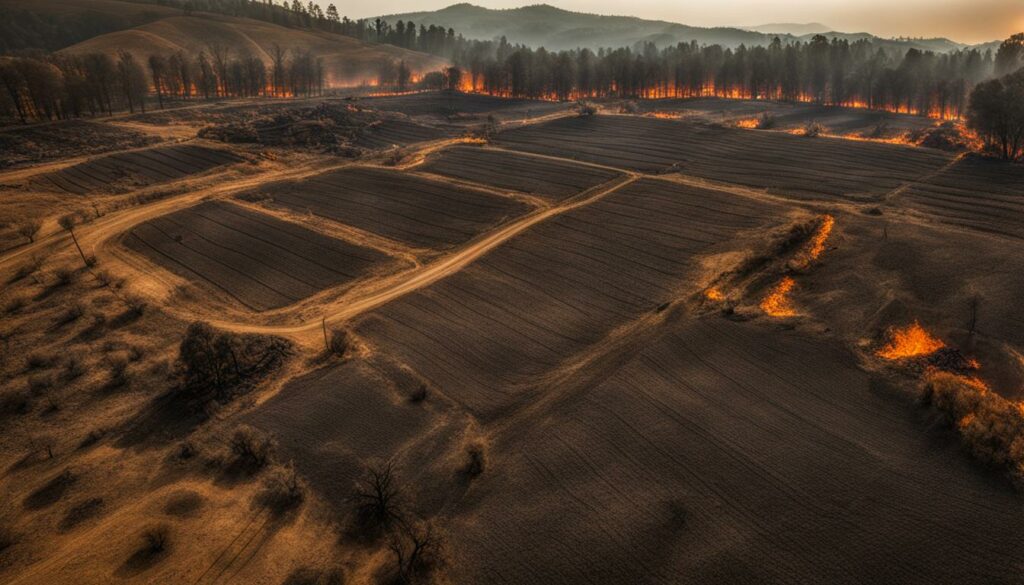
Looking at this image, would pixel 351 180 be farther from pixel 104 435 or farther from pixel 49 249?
pixel 104 435

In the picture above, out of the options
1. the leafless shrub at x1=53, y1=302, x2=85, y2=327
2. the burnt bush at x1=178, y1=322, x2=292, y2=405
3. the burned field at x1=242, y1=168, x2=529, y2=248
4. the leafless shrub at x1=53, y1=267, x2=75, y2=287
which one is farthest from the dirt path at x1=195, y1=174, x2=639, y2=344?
the leafless shrub at x1=53, y1=267, x2=75, y2=287

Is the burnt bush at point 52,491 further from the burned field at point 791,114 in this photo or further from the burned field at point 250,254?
the burned field at point 791,114

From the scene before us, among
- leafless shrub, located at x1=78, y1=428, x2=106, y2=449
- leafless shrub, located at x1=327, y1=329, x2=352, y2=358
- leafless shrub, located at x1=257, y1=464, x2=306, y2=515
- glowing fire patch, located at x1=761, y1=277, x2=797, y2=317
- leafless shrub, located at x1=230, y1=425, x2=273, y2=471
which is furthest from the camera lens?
glowing fire patch, located at x1=761, y1=277, x2=797, y2=317

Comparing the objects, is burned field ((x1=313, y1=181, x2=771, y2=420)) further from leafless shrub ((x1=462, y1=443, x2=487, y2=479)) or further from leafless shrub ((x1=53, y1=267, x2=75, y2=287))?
leafless shrub ((x1=53, y1=267, x2=75, y2=287))

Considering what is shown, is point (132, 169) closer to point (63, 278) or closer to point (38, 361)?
point (63, 278)

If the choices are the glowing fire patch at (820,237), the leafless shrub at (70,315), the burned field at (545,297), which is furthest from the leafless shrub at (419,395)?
the glowing fire patch at (820,237)
